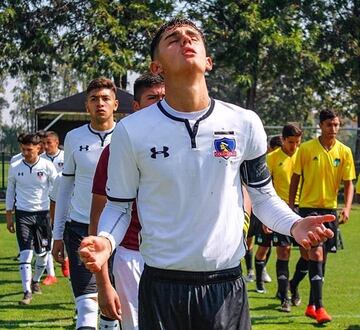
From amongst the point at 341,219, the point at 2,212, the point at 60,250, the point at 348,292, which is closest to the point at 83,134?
the point at 60,250

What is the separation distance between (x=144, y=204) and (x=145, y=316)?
53 cm

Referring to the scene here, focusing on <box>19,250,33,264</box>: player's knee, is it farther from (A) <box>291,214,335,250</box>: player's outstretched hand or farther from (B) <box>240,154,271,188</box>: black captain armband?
(A) <box>291,214,335,250</box>: player's outstretched hand

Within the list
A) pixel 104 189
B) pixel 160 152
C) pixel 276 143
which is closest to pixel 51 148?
pixel 276 143

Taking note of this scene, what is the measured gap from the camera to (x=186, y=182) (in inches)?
144

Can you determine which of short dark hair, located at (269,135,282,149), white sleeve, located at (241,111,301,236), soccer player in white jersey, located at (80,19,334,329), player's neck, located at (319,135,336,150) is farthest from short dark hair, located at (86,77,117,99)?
short dark hair, located at (269,135,282,149)

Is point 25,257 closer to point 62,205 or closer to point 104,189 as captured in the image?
point 62,205

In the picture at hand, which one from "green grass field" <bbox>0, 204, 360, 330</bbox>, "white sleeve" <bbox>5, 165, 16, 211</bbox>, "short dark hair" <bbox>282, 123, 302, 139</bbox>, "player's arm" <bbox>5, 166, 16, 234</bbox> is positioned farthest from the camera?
"white sleeve" <bbox>5, 165, 16, 211</bbox>

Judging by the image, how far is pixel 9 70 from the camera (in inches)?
1100

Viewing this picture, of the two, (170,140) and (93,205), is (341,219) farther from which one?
(170,140)

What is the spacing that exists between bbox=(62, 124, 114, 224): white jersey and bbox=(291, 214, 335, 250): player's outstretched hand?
339cm

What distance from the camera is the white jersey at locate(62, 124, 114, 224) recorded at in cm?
677

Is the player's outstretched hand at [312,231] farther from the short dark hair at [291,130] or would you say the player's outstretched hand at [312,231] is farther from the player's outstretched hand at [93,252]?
the short dark hair at [291,130]

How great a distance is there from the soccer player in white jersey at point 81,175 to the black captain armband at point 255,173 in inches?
116

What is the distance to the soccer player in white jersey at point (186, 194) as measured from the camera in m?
3.68
